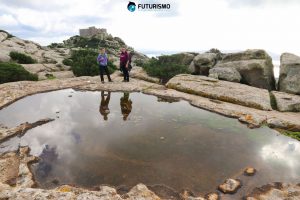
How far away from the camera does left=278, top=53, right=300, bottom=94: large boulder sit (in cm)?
1668

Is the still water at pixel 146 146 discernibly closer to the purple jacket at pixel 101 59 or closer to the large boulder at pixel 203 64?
the purple jacket at pixel 101 59

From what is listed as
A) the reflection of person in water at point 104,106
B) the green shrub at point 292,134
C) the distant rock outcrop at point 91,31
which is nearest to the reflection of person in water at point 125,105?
the reflection of person in water at point 104,106

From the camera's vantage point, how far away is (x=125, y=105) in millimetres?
12852

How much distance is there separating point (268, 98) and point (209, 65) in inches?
387

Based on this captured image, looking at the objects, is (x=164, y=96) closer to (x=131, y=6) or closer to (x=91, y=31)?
(x=131, y=6)

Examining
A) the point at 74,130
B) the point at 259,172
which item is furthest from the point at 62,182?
the point at 259,172

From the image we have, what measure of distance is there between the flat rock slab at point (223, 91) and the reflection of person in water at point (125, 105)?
4.02m

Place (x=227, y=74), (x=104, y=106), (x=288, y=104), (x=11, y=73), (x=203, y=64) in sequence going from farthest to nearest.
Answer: (x=203, y=64), (x=227, y=74), (x=11, y=73), (x=288, y=104), (x=104, y=106)

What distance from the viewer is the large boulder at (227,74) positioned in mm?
18656

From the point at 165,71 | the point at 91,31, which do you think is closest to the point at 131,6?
the point at 165,71

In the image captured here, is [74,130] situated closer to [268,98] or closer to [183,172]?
[183,172]

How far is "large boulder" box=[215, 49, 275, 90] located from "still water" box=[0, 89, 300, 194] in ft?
31.6

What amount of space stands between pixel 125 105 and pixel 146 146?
4.80 m

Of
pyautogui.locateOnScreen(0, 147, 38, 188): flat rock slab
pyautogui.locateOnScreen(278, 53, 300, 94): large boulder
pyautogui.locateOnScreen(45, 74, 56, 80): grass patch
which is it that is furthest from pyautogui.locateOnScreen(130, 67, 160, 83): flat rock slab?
pyautogui.locateOnScreen(0, 147, 38, 188): flat rock slab
